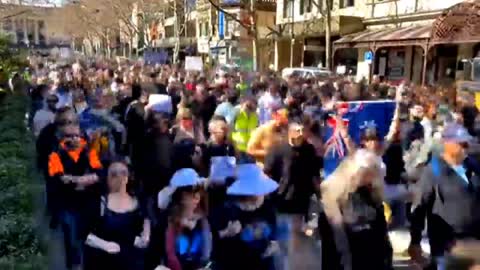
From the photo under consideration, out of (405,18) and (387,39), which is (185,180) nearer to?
(387,39)

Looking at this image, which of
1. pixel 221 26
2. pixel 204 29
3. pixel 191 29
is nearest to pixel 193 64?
pixel 221 26

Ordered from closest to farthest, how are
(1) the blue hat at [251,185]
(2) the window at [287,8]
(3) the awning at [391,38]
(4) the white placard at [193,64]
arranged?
(1) the blue hat at [251,185], (4) the white placard at [193,64], (3) the awning at [391,38], (2) the window at [287,8]

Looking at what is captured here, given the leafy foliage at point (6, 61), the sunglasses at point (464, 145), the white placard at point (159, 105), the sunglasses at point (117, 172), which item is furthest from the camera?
the leafy foliage at point (6, 61)

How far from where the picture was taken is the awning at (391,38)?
24094 millimetres

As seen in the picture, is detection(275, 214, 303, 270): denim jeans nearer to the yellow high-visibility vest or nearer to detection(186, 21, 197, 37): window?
the yellow high-visibility vest

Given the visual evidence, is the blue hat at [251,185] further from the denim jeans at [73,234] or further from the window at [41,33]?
the window at [41,33]

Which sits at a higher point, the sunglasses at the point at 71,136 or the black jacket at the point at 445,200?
the sunglasses at the point at 71,136

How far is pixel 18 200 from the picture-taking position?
8.05 metres

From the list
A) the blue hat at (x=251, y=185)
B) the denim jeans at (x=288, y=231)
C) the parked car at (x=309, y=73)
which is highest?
the blue hat at (x=251, y=185)

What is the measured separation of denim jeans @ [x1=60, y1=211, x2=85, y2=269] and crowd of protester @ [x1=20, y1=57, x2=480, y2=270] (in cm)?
1

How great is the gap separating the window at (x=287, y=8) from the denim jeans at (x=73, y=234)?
131ft

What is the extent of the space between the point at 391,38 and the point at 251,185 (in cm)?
2326

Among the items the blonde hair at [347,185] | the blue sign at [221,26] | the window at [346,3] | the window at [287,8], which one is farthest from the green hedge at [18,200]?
the blue sign at [221,26]

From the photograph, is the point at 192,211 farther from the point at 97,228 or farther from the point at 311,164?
the point at 311,164
